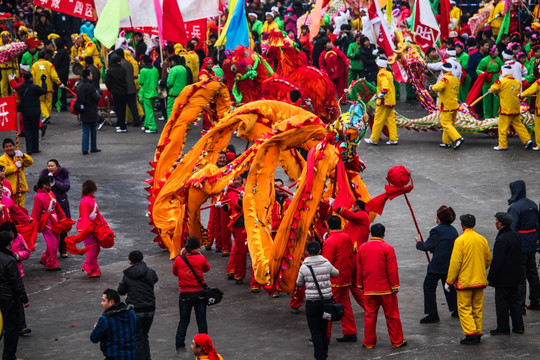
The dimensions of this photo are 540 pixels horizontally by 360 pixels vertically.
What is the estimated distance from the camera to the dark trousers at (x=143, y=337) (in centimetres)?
939

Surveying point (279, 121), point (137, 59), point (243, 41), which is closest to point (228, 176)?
point (279, 121)

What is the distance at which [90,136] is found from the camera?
21.2 m

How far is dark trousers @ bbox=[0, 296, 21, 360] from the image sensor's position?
975cm

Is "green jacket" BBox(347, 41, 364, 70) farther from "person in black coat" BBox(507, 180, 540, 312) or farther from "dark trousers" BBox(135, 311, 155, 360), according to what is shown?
"dark trousers" BBox(135, 311, 155, 360)

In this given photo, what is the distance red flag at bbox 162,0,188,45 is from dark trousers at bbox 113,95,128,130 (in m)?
4.68

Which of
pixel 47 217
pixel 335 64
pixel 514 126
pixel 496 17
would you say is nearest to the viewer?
pixel 47 217

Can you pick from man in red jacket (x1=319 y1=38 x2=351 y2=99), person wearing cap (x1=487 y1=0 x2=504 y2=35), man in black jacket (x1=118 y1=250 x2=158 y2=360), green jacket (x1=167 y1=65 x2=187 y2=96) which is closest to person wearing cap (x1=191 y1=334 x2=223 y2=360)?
man in black jacket (x1=118 y1=250 x2=158 y2=360)

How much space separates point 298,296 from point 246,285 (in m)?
1.54

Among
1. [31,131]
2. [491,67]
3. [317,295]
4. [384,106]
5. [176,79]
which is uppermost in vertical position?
[491,67]

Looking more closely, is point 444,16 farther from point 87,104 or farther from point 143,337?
point 143,337

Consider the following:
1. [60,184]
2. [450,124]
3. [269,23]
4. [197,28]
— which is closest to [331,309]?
[60,184]

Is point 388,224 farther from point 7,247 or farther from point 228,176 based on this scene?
point 7,247

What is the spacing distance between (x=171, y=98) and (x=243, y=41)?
464cm

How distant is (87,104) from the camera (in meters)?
19.9
